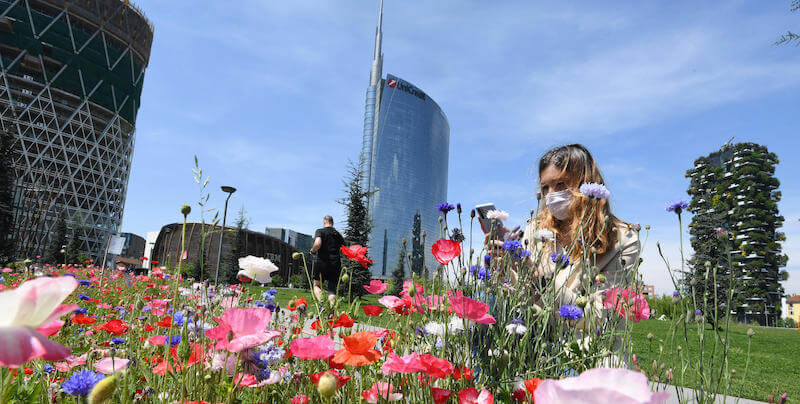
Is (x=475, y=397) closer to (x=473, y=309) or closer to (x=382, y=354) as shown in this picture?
(x=473, y=309)

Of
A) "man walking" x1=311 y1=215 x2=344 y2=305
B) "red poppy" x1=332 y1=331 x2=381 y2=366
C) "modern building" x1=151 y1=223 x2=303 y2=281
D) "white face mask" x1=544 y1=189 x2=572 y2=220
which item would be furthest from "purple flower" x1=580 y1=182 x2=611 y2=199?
"modern building" x1=151 y1=223 x2=303 y2=281

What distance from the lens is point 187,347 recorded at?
88 centimetres

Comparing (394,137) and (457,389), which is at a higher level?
(394,137)

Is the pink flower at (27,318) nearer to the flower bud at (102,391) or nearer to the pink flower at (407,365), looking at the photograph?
the flower bud at (102,391)

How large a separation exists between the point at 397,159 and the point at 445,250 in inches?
2665

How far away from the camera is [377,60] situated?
76188 millimetres

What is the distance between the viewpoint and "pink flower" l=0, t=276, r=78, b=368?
0.99ft

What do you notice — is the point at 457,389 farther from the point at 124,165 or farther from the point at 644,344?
the point at 124,165

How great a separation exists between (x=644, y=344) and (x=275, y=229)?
61.8m

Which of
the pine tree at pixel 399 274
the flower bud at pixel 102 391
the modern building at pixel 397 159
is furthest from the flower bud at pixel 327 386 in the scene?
the modern building at pixel 397 159

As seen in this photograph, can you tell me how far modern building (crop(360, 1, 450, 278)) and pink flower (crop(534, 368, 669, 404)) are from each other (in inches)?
2583

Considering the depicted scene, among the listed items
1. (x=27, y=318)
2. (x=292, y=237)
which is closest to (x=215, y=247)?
(x=292, y=237)

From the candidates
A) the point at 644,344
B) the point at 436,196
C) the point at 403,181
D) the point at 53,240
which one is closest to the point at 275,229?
the point at 403,181

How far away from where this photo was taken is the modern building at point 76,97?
128 feet
